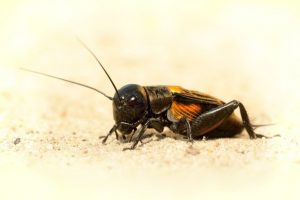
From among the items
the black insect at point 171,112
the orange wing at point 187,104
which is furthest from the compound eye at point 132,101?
the orange wing at point 187,104

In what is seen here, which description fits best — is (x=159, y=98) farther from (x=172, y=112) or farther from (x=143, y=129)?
(x=143, y=129)

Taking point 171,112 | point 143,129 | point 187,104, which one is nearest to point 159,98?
point 171,112

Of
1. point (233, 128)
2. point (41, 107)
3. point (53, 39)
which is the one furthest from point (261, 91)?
point (53, 39)

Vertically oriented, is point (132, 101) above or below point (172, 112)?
above

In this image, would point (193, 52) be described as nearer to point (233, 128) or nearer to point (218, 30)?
point (218, 30)

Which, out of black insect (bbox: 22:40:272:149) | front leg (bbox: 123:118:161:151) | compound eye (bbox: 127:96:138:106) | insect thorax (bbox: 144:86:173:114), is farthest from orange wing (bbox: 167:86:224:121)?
compound eye (bbox: 127:96:138:106)

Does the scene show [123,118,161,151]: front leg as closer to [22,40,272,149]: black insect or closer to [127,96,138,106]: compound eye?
[22,40,272,149]: black insect

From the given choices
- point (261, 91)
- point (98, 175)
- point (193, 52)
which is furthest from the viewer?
point (193, 52)
